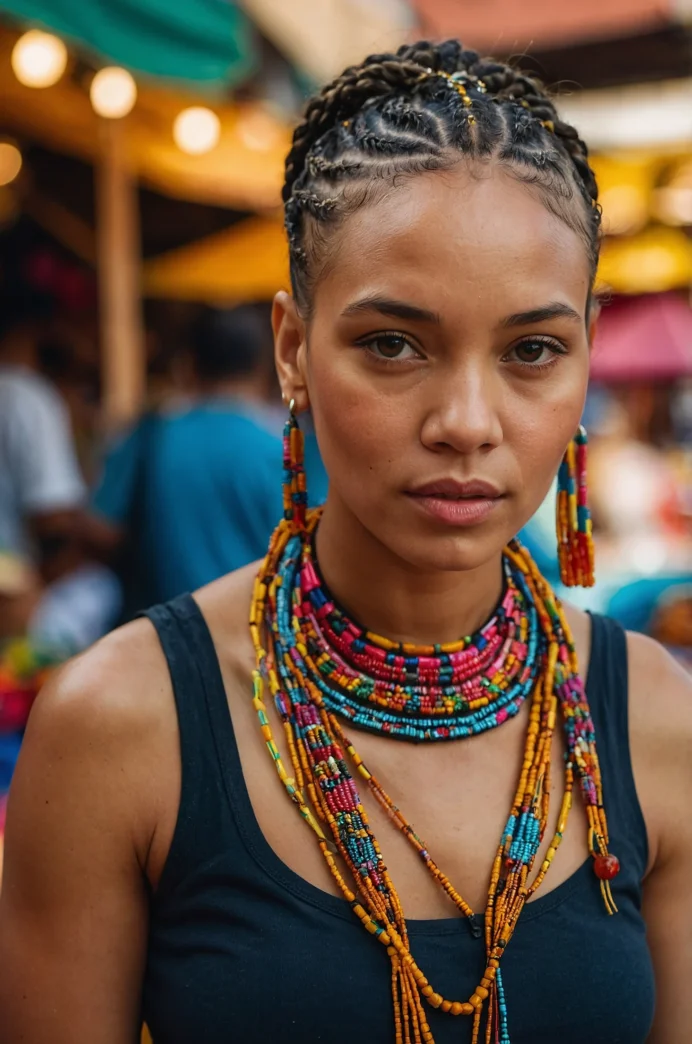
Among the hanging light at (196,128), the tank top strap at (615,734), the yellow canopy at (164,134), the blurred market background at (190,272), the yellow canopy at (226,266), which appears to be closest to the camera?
the tank top strap at (615,734)

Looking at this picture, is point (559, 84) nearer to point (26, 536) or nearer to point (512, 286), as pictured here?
point (512, 286)

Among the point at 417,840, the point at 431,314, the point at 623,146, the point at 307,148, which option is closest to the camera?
the point at 431,314

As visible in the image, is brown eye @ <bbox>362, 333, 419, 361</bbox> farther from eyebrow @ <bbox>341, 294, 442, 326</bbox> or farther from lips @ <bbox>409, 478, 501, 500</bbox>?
lips @ <bbox>409, 478, 501, 500</bbox>

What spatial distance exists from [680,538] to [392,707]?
5151 millimetres

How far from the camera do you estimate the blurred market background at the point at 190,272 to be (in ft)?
10.3

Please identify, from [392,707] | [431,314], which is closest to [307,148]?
[431,314]

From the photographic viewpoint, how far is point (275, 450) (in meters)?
3.18

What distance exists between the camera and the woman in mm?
1220

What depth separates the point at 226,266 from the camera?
6973 millimetres

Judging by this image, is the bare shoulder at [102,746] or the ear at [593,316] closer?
the bare shoulder at [102,746]

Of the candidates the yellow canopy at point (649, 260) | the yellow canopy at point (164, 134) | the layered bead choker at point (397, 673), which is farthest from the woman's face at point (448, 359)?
the yellow canopy at point (649, 260)

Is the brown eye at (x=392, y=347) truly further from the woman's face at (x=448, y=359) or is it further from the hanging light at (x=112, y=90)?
the hanging light at (x=112, y=90)

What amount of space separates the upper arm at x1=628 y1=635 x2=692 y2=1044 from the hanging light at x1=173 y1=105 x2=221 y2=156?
4261 millimetres

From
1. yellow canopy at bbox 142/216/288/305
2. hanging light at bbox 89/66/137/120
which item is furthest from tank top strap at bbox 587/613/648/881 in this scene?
yellow canopy at bbox 142/216/288/305
